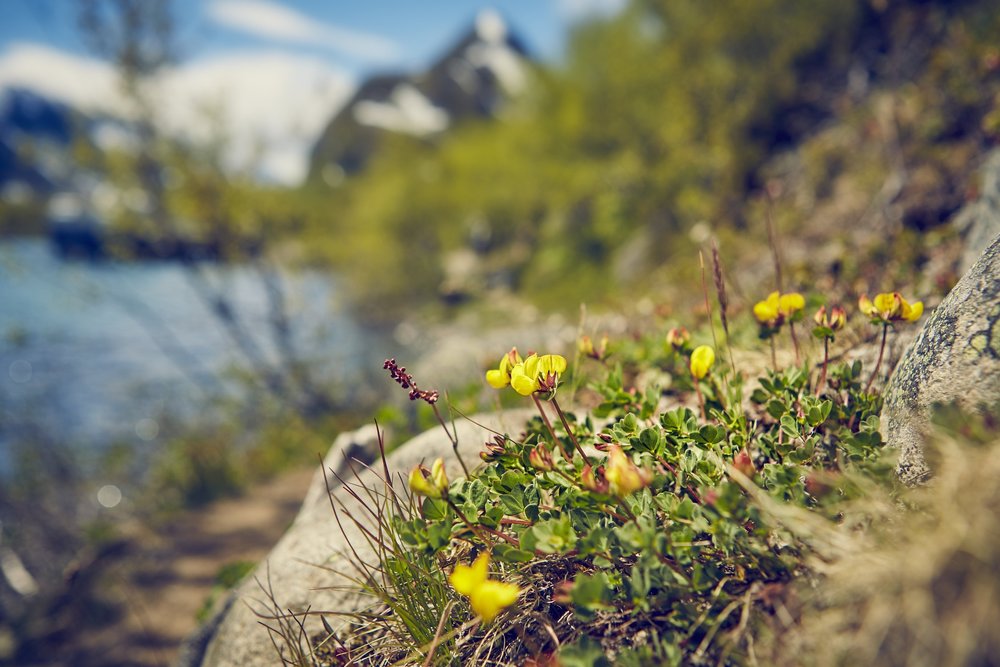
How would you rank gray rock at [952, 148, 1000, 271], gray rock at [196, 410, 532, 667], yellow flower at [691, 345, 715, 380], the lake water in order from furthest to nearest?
the lake water
gray rock at [952, 148, 1000, 271]
gray rock at [196, 410, 532, 667]
yellow flower at [691, 345, 715, 380]

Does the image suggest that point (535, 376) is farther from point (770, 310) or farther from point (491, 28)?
point (491, 28)

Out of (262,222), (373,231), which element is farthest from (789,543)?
(373,231)

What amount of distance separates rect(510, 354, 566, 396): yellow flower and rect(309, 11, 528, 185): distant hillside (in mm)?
110490

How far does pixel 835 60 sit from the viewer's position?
36.2 feet

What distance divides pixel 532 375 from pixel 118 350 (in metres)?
25.5

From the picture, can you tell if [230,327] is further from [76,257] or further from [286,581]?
[286,581]

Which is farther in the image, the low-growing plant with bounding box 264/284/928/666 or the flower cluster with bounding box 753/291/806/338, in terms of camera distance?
the flower cluster with bounding box 753/291/806/338

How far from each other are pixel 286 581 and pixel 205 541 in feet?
16.9

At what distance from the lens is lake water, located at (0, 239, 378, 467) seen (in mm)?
8719

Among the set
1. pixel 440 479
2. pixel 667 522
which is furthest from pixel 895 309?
pixel 440 479

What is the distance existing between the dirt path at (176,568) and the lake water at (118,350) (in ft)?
10.8

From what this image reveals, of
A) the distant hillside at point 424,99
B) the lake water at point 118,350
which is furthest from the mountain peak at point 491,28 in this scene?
the lake water at point 118,350

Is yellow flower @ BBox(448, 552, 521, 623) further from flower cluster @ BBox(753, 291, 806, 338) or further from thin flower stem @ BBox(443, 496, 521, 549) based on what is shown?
flower cluster @ BBox(753, 291, 806, 338)

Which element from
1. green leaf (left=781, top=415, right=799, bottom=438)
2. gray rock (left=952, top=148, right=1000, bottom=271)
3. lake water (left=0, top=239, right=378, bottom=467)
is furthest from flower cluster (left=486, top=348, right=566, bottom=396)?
lake water (left=0, top=239, right=378, bottom=467)
